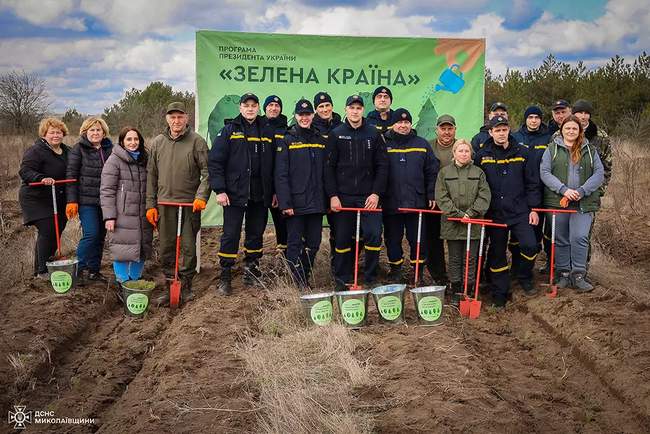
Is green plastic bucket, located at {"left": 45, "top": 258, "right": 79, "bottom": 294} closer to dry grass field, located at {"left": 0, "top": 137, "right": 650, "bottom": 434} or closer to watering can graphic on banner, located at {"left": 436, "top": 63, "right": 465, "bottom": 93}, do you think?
dry grass field, located at {"left": 0, "top": 137, "right": 650, "bottom": 434}

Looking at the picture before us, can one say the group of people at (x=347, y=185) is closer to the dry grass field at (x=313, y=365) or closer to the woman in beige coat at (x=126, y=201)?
the woman in beige coat at (x=126, y=201)

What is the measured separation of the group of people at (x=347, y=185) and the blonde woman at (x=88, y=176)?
2 centimetres

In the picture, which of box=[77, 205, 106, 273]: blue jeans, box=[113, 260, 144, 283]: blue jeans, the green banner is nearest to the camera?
Result: box=[113, 260, 144, 283]: blue jeans

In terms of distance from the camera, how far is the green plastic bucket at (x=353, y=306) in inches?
254

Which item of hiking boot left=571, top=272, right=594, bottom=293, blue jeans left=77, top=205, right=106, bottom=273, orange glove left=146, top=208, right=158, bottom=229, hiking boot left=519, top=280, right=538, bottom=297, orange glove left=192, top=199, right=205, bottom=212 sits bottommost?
hiking boot left=519, top=280, right=538, bottom=297

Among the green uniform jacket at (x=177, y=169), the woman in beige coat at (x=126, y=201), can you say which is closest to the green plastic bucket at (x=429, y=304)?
the green uniform jacket at (x=177, y=169)

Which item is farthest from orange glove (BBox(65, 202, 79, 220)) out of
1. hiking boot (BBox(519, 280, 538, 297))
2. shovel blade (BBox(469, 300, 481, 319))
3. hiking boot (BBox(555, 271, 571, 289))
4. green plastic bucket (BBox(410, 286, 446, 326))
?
hiking boot (BBox(555, 271, 571, 289))

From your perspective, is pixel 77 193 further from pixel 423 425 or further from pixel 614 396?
pixel 614 396

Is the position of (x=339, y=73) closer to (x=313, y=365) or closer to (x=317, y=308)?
(x=317, y=308)

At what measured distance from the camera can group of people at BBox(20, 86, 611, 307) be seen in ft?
25.0

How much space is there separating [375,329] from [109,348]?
2610 millimetres

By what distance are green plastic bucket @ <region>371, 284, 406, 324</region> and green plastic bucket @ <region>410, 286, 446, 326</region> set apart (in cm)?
15

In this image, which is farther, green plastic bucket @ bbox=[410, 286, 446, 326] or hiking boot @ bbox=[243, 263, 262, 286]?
hiking boot @ bbox=[243, 263, 262, 286]

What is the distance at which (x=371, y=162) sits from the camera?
7.73 metres
